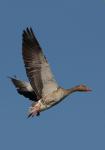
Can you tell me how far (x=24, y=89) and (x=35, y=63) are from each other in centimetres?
493

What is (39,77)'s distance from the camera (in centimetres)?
3906

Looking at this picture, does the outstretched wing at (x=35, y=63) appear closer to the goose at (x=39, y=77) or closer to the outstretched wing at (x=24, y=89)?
the goose at (x=39, y=77)

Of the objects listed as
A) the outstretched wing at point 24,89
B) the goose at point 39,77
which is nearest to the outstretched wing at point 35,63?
the goose at point 39,77

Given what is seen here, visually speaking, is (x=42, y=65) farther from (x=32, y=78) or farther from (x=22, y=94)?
(x=22, y=94)

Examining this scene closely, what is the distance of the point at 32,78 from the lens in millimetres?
39156

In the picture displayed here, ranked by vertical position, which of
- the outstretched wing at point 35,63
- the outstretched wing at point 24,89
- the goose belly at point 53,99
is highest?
the outstretched wing at point 35,63

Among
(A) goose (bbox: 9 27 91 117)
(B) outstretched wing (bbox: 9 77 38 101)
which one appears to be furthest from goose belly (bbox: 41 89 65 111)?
(B) outstretched wing (bbox: 9 77 38 101)

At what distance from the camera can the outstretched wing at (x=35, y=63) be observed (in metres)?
38.5

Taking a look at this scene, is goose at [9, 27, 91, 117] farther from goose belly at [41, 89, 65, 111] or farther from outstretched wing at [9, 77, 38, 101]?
outstretched wing at [9, 77, 38, 101]

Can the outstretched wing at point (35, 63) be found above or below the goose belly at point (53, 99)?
above

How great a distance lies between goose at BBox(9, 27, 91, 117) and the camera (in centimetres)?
3856

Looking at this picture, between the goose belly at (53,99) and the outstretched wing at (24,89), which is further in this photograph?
the outstretched wing at (24,89)

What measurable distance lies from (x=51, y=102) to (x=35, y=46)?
2.26 m

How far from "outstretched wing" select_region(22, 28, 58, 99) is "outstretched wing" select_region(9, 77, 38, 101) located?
6.26ft
